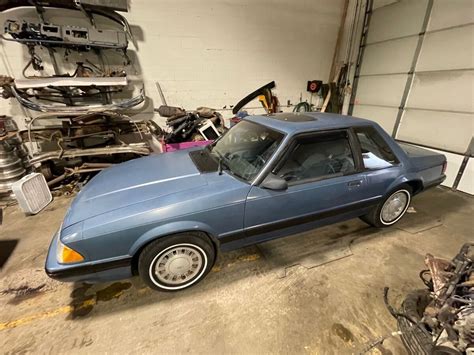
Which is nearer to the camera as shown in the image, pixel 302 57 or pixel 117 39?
pixel 117 39

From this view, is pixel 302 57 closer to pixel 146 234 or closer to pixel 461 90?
pixel 461 90

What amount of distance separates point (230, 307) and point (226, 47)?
4888mm

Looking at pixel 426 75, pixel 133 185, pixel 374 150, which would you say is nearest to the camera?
pixel 133 185

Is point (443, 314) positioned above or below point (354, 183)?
below

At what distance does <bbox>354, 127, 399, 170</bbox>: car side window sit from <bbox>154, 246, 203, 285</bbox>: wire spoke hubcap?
181cm

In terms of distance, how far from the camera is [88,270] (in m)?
1.50

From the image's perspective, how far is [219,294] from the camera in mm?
1840

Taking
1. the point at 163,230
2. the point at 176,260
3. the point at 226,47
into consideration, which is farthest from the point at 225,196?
the point at 226,47

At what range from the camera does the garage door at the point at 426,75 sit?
12.2ft

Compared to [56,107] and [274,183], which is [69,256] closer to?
[274,183]

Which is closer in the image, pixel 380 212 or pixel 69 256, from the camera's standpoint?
pixel 69 256

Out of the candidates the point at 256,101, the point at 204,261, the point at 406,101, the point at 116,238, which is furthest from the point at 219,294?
the point at 406,101

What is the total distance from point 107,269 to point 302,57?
6.04 m

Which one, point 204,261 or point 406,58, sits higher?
point 406,58
